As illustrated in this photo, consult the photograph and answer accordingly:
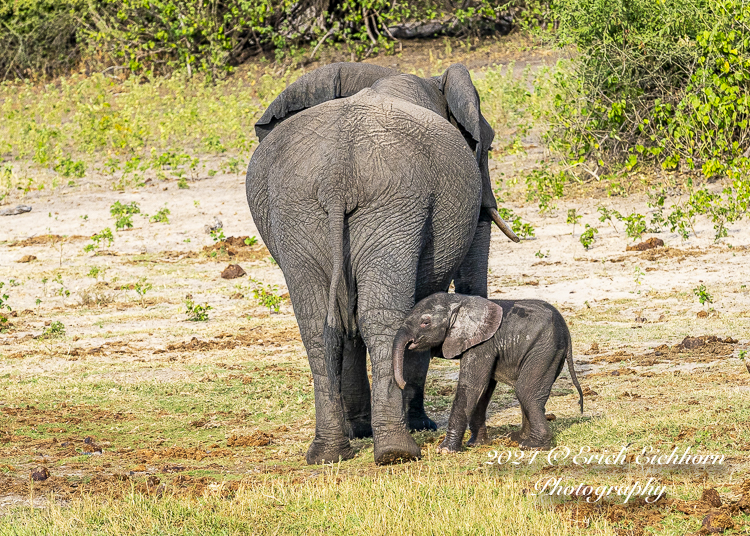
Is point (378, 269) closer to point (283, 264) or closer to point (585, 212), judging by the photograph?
point (283, 264)

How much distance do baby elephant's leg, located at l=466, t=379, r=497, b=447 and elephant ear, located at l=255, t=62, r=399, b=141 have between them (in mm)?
1959

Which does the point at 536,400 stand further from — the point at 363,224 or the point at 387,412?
the point at 363,224

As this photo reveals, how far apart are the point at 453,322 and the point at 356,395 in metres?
0.96

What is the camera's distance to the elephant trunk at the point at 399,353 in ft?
17.2

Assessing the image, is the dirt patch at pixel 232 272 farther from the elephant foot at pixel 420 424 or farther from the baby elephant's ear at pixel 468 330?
the baby elephant's ear at pixel 468 330

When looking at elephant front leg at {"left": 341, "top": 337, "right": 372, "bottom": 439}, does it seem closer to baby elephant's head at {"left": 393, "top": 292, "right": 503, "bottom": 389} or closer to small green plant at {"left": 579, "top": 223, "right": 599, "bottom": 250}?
baby elephant's head at {"left": 393, "top": 292, "right": 503, "bottom": 389}

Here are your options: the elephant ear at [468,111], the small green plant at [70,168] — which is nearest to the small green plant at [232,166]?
the small green plant at [70,168]

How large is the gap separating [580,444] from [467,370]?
703 mm

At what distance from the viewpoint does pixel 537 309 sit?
223 inches

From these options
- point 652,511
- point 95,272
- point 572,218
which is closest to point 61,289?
point 95,272

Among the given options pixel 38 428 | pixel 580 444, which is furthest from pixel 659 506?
pixel 38 428

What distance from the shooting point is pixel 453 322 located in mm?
5527

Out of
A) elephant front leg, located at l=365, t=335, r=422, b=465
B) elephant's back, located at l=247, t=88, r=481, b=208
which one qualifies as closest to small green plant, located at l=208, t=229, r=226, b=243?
elephant's back, located at l=247, t=88, r=481, b=208

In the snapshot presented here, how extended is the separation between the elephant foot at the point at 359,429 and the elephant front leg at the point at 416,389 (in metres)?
0.26
